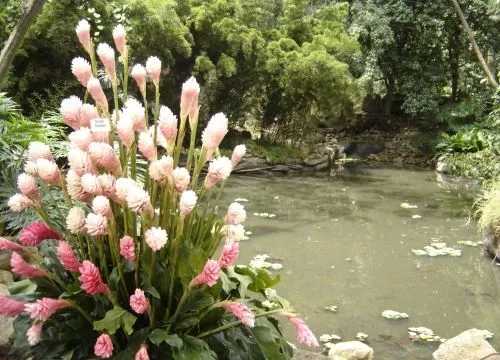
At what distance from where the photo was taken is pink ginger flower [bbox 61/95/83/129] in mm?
1386

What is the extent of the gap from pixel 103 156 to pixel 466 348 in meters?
2.42

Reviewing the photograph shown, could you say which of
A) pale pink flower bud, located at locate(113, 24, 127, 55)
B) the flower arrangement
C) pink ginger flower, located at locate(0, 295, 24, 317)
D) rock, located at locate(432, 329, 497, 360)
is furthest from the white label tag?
rock, located at locate(432, 329, 497, 360)

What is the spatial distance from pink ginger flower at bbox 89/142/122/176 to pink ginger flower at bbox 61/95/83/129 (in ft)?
Result: 0.58

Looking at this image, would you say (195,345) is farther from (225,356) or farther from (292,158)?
(292,158)

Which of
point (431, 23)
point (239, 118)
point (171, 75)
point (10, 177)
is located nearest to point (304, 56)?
point (239, 118)

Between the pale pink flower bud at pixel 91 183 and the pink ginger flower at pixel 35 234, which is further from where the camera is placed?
the pink ginger flower at pixel 35 234

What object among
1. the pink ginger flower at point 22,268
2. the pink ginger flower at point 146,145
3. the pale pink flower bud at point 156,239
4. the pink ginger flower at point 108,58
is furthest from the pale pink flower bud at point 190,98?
the pink ginger flower at point 22,268

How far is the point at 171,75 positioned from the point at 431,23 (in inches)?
269

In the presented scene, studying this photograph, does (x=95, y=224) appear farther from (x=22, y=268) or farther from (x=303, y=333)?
(x=303, y=333)

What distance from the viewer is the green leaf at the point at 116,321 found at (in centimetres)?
123

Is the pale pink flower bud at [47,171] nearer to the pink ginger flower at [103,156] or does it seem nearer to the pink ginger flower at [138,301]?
the pink ginger flower at [103,156]

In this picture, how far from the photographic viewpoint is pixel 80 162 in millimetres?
1280

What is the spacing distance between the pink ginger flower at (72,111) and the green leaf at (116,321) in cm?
50

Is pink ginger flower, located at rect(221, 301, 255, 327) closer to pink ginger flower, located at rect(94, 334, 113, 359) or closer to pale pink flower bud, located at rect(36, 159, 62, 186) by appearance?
pink ginger flower, located at rect(94, 334, 113, 359)
